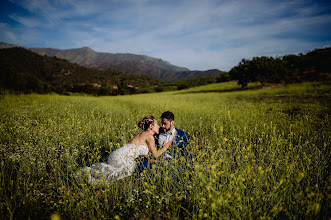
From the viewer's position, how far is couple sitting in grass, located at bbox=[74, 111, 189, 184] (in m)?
2.35

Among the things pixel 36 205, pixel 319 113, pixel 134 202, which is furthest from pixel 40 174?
pixel 319 113

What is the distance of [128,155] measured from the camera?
299 cm

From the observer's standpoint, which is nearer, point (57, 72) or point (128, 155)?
point (128, 155)

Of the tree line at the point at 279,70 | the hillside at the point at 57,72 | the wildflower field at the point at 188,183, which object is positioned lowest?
the wildflower field at the point at 188,183

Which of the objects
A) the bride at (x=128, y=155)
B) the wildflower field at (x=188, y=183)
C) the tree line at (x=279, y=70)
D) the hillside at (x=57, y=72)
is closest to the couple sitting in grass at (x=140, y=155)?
the bride at (x=128, y=155)

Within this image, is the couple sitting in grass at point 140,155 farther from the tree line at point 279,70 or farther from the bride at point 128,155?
the tree line at point 279,70

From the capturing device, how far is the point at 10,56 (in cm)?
4762

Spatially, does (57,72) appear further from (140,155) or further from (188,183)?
(188,183)

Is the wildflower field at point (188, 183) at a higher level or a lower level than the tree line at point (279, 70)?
lower

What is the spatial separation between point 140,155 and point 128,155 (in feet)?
0.86

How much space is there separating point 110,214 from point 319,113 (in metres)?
7.96

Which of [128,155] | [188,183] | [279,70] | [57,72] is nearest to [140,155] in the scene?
[128,155]

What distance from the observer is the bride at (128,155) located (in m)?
2.46

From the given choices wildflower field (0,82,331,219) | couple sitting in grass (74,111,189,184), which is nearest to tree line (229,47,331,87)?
wildflower field (0,82,331,219)
